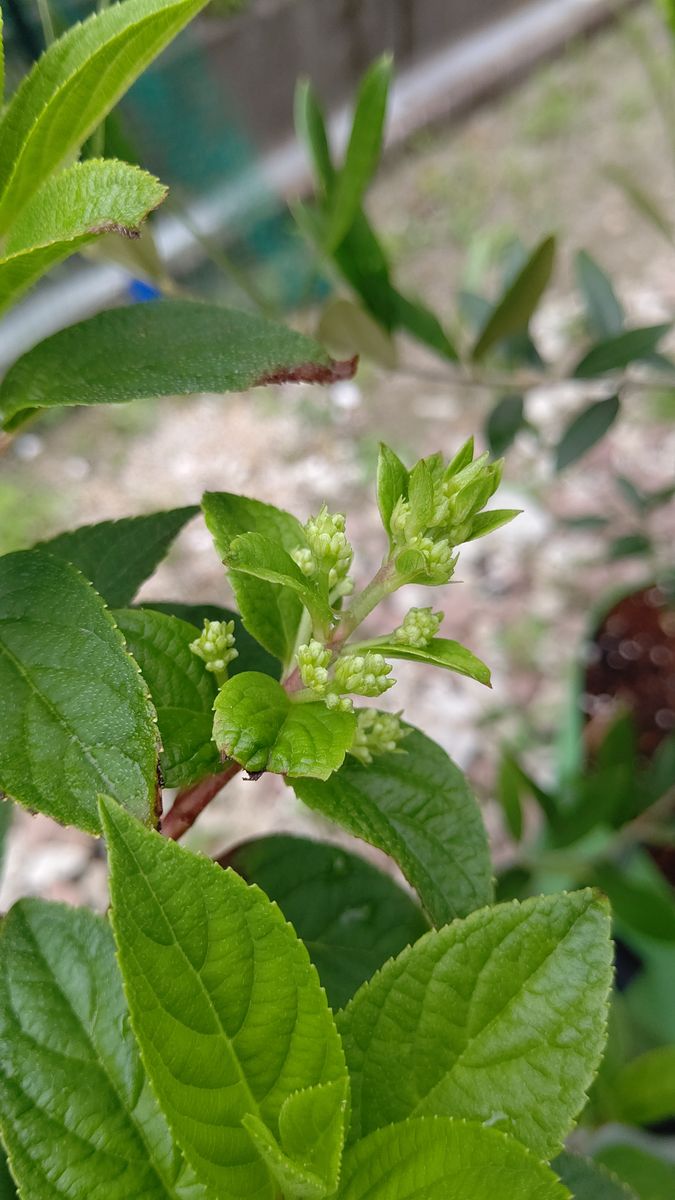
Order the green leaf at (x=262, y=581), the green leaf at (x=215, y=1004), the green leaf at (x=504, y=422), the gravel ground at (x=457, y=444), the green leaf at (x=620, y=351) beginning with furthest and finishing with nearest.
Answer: the gravel ground at (x=457, y=444) < the green leaf at (x=504, y=422) < the green leaf at (x=620, y=351) < the green leaf at (x=262, y=581) < the green leaf at (x=215, y=1004)

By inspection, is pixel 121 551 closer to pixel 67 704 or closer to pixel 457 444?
pixel 67 704

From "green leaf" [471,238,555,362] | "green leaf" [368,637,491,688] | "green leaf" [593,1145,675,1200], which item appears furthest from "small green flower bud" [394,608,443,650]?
"green leaf" [471,238,555,362]

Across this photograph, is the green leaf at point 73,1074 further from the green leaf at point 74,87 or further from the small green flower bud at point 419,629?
the green leaf at point 74,87

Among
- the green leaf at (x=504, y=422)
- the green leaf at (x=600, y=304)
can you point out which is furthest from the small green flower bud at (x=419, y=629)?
the green leaf at (x=600, y=304)

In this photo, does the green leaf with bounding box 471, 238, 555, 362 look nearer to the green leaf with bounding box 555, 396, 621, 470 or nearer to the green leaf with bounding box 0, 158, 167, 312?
the green leaf with bounding box 555, 396, 621, 470

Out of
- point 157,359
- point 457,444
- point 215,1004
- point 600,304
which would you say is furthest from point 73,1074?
point 457,444

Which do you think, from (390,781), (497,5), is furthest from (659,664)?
(497,5)

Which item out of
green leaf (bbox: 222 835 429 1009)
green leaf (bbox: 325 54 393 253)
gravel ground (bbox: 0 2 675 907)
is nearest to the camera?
green leaf (bbox: 222 835 429 1009)
